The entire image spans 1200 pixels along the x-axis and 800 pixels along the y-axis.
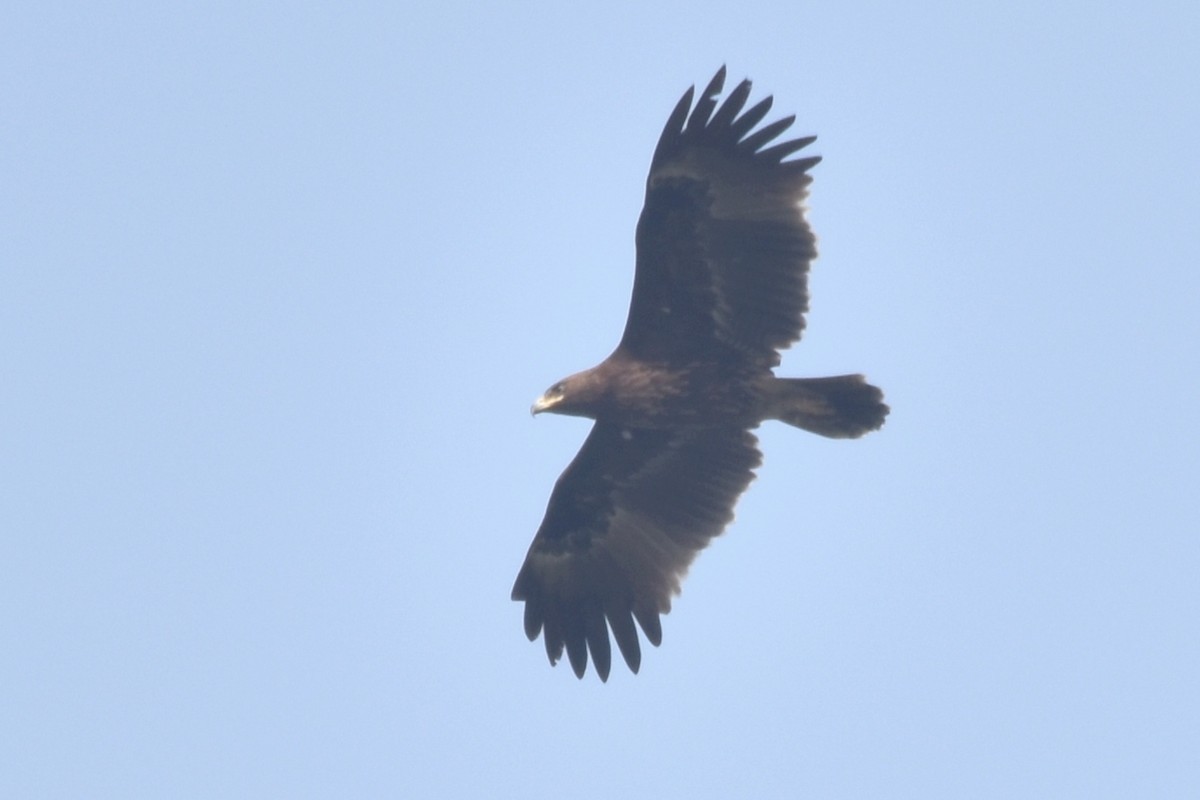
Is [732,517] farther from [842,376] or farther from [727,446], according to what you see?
[842,376]

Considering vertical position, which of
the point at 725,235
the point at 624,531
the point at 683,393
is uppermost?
the point at 725,235

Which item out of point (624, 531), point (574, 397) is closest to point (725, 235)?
point (574, 397)

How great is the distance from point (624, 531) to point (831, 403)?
2302 mm

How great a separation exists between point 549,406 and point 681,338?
1159 millimetres

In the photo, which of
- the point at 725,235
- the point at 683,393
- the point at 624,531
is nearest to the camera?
the point at 725,235

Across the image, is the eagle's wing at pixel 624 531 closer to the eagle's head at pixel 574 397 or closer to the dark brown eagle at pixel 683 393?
the dark brown eagle at pixel 683 393

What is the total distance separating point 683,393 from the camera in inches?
571

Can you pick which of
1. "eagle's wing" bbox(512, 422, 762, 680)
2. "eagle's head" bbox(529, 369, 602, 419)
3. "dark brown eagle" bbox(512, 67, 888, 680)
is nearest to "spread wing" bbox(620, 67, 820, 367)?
"dark brown eagle" bbox(512, 67, 888, 680)

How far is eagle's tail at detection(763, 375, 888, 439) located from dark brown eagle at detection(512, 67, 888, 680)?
1 centimetres

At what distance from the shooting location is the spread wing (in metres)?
14.0

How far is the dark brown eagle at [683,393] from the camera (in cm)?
1401

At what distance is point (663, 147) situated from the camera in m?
14.0

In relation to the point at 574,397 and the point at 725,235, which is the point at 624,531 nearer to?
the point at 574,397

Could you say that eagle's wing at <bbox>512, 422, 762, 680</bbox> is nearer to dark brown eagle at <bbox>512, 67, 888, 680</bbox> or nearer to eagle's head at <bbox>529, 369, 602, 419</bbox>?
dark brown eagle at <bbox>512, 67, 888, 680</bbox>
